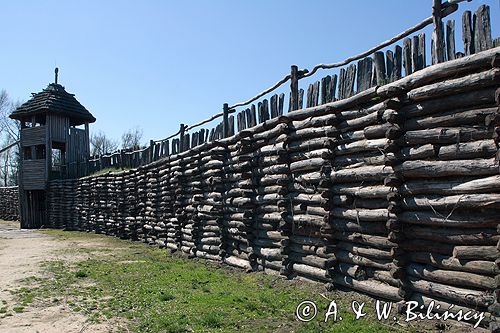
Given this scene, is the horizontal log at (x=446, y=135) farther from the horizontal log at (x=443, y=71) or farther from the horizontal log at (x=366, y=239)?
the horizontal log at (x=366, y=239)

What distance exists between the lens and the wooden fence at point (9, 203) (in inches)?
1535

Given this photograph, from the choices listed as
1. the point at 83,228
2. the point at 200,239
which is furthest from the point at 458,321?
the point at 83,228

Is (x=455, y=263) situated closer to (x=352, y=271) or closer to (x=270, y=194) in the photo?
(x=352, y=271)

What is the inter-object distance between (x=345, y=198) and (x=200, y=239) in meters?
7.18

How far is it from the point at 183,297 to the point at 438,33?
19.0ft

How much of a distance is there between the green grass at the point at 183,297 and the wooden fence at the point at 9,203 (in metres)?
29.8

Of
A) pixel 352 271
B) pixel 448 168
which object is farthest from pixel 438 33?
pixel 352 271

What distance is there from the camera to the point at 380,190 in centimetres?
725

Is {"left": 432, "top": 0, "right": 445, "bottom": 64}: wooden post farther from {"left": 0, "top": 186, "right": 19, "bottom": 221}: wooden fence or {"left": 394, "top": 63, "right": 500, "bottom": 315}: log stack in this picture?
{"left": 0, "top": 186, "right": 19, "bottom": 221}: wooden fence

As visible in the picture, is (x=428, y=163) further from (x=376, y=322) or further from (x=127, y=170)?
(x=127, y=170)

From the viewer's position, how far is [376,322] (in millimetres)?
6230

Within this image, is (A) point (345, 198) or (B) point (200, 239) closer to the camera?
(A) point (345, 198)

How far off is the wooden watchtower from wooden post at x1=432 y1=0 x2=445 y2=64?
26420 millimetres

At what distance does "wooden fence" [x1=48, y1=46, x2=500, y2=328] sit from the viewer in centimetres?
579
